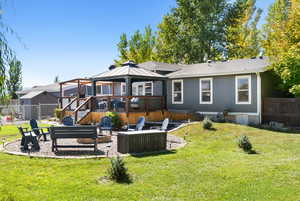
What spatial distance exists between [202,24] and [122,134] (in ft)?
81.9

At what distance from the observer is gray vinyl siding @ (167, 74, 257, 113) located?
14750mm

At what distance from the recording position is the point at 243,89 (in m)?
15.0

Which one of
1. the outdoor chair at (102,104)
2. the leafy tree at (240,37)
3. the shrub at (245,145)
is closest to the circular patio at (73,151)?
the shrub at (245,145)

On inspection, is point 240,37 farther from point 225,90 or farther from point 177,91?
point 225,90

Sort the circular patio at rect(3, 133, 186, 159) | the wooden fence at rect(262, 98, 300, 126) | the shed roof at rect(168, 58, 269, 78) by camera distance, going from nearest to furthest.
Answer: the circular patio at rect(3, 133, 186, 159)
the wooden fence at rect(262, 98, 300, 126)
the shed roof at rect(168, 58, 269, 78)

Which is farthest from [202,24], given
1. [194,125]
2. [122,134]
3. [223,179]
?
[223,179]

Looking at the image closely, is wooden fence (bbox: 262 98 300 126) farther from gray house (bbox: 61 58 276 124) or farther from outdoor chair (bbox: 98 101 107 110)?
outdoor chair (bbox: 98 101 107 110)

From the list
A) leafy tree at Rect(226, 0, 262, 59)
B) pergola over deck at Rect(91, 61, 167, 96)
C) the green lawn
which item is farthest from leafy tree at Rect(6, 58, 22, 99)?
leafy tree at Rect(226, 0, 262, 59)

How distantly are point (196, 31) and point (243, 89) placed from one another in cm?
1721

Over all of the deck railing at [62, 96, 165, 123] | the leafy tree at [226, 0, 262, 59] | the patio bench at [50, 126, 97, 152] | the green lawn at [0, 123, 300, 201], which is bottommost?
the green lawn at [0, 123, 300, 201]

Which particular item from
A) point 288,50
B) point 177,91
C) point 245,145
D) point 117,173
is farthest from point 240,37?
point 117,173

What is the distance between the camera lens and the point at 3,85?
3.27 meters

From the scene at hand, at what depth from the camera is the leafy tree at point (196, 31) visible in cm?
3039

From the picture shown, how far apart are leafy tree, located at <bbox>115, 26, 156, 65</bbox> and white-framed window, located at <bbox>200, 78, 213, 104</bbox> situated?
20662mm
